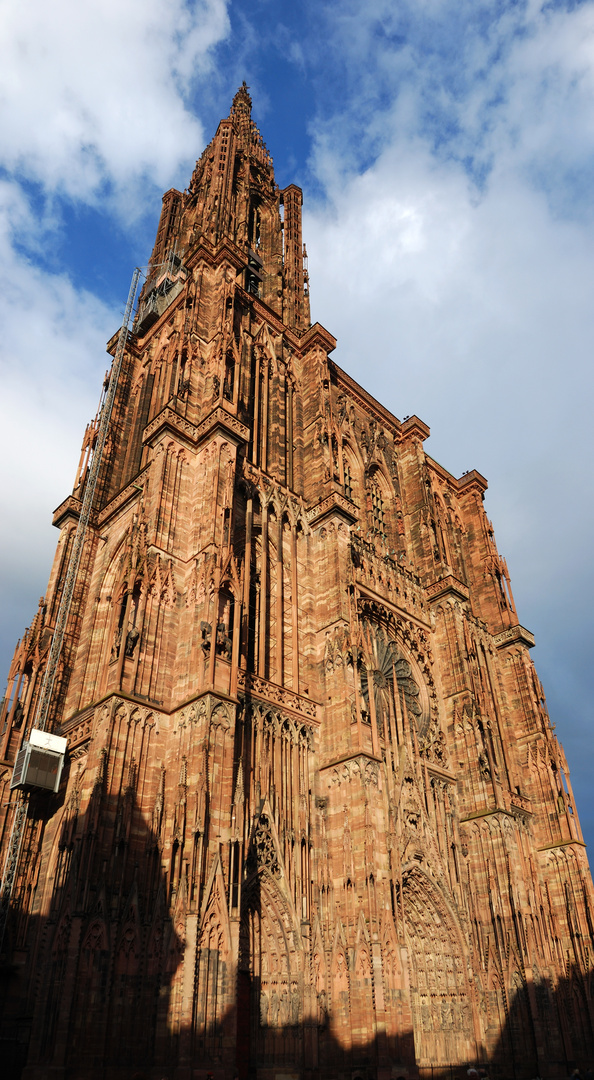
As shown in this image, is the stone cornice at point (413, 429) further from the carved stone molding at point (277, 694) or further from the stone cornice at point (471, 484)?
the carved stone molding at point (277, 694)

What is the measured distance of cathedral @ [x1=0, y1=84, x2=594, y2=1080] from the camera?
16547 mm

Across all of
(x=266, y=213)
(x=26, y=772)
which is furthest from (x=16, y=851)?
(x=266, y=213)

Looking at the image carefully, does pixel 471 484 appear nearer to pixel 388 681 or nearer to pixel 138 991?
pixel 388 681

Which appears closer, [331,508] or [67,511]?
[331,508]

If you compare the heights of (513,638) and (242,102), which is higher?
(242,102)

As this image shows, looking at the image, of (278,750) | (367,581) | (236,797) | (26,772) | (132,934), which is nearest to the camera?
(132,934)

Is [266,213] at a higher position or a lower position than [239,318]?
higher

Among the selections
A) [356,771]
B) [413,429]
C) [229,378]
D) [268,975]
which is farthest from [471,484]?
[268,975]

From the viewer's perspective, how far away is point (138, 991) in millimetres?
15812

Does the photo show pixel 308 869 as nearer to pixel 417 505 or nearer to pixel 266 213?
pixel 417 505

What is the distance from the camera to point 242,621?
→ 22.5 metres

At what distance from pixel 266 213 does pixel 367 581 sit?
27030 millimetres

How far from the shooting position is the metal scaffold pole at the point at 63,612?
21984 mm

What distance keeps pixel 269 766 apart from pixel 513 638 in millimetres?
18867
